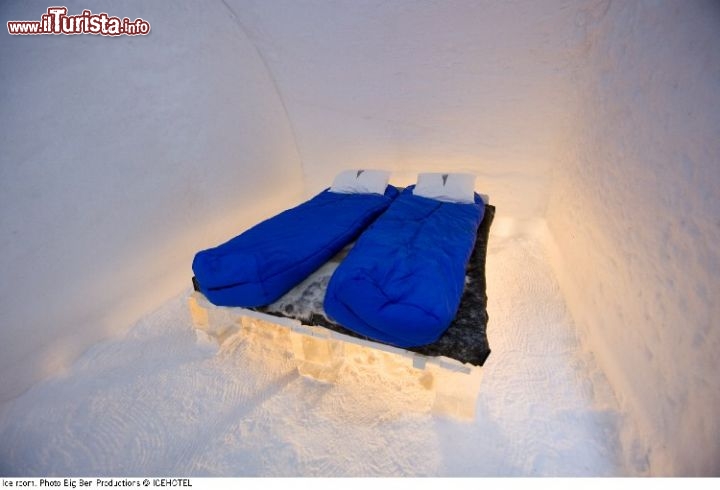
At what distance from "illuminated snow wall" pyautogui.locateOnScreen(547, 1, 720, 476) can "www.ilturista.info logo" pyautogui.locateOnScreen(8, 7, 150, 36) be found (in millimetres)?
2827

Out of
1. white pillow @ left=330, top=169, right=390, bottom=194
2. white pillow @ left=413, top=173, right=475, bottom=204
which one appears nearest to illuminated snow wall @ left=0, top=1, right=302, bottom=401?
white pillow @ left=330, top=169, right=390, bottom=194

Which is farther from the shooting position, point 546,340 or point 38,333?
point 546,340

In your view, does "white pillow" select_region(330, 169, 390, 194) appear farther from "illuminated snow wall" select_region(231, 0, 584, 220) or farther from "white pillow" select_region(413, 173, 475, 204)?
"illuminated snow wall" select_region(231, 0, 584, 220)

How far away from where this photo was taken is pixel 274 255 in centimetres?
164

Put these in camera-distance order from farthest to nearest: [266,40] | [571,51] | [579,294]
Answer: [266,40] → [571,51] → [579,294]

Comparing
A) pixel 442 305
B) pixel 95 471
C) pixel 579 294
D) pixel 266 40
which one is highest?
pixel 266 40

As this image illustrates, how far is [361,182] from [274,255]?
4.63ft

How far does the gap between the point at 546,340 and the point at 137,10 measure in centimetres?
324

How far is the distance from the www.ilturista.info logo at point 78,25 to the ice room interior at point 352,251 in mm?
36

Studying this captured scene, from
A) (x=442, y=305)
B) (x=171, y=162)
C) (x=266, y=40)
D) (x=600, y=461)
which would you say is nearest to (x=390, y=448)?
(x=442, y=305)

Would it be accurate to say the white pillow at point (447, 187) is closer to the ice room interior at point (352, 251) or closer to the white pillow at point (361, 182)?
the white pillow at point (361, 182)

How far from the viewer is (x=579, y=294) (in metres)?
2.15


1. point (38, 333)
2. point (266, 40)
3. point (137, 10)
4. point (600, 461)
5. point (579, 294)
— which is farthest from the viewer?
point (266, 40)
